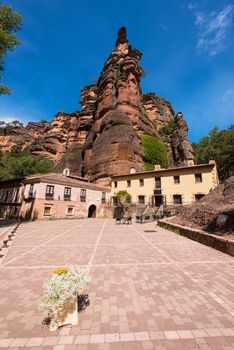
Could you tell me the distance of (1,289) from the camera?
13.9ft

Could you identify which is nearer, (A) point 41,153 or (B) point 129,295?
(B) point 129,295

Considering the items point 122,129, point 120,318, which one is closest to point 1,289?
point 120,318

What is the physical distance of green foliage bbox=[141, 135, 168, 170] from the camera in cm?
3956

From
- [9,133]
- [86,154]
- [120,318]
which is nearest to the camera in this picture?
[120,318]

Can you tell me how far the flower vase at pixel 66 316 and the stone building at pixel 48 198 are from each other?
2263cm

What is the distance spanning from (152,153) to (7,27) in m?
31.8

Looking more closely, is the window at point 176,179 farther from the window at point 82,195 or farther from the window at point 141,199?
the window at point 82,195

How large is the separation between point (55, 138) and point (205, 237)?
58.4 m

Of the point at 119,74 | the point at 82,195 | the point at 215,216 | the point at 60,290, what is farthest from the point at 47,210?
the point at 119,74

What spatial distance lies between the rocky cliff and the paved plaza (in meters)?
29.0

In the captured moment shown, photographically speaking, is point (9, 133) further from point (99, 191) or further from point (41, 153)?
point (99, 191)

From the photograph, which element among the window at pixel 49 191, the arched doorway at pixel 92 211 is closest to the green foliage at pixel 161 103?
the arched doorway at pixel 92 211

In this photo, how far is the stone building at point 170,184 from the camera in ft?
84.0

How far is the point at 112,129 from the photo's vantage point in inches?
1547
